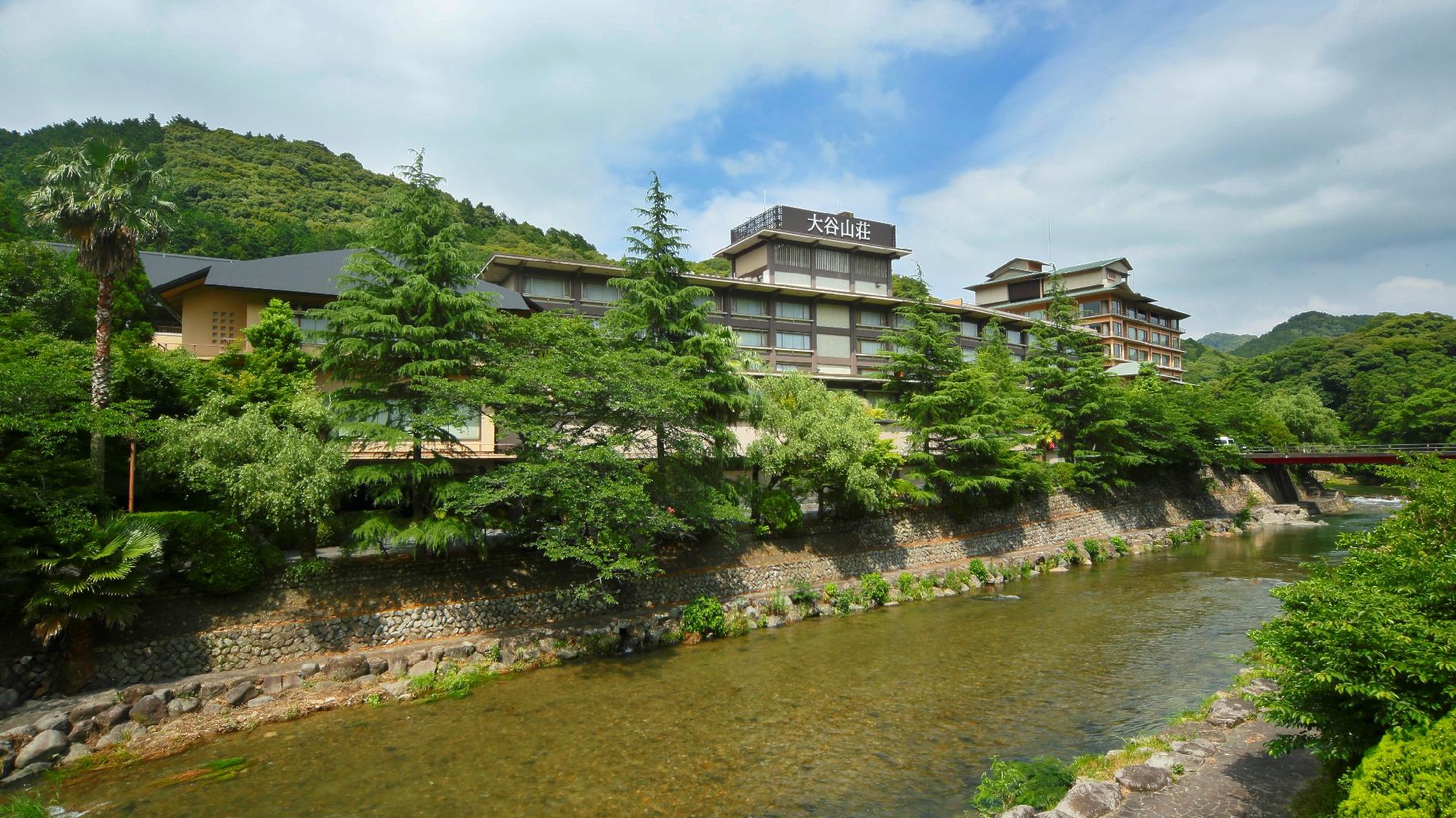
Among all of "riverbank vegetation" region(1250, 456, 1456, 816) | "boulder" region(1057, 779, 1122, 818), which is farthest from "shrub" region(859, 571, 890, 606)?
"riverbank vegetation" region(1250, 456, 1456, 816)

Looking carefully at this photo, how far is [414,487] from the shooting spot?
61.5ft

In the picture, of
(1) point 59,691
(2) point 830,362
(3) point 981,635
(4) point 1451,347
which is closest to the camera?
(1) point 59,691

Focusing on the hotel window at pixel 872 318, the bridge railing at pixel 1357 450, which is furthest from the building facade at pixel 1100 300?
the hotel window at pixel 872 318

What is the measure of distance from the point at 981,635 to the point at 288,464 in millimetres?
18896

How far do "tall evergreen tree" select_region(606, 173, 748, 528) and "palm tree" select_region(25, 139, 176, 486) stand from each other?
12.1 metres

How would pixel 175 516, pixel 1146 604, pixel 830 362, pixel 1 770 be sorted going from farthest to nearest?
pixel 830 362 < pixel 1146 604 < pixel 175 516 < pixel 1 770

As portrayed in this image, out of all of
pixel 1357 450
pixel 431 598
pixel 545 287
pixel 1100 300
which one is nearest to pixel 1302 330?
pixel 1100 300

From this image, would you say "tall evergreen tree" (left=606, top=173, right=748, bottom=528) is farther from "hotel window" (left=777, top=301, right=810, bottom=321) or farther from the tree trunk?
"hotel window" (left=777, top=301, right=810, bottom=321)

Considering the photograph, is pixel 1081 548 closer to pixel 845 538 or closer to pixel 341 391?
pixel 845 538

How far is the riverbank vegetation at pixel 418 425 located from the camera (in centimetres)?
1574

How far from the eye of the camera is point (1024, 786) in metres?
9.94

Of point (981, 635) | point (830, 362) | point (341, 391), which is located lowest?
→ point (981, 635)

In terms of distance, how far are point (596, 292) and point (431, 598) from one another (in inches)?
878

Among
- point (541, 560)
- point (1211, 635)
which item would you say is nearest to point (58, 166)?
point (541, 560)
